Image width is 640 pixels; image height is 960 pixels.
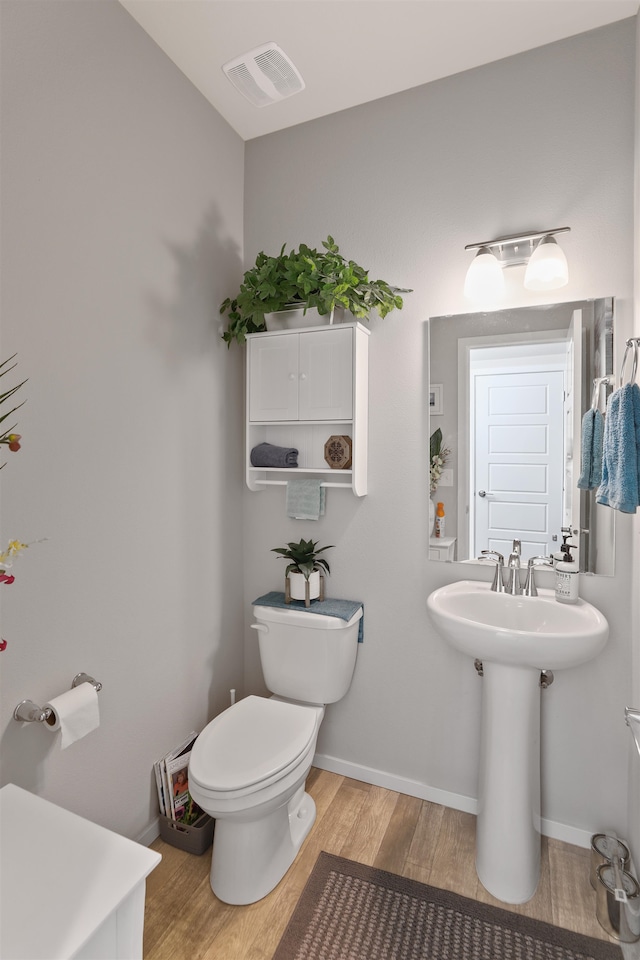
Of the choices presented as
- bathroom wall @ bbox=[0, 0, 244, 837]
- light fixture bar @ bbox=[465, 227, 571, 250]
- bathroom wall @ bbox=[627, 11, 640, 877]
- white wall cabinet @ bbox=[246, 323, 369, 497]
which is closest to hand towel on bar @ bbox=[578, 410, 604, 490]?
bathroom wall @ bbox=[627, 11, 640, 877]

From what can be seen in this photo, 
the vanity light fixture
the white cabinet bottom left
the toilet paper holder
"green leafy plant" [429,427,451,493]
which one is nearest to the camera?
the white cabinet bottom left

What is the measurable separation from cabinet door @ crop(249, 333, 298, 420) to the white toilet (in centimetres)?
81

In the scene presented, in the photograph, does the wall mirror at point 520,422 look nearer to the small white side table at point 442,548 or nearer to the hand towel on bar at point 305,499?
the small white side table at point 442,548

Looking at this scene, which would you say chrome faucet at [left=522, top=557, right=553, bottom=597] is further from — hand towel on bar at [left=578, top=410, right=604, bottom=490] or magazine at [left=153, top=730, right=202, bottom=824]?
magazine at [left=153, top=730, right=202, bottom=824]

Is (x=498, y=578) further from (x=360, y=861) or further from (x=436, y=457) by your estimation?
(x=360, y=861)

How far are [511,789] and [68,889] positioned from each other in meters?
1.31

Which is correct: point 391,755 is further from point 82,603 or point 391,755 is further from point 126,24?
point 126,24

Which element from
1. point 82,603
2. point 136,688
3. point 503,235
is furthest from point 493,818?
point 503,235

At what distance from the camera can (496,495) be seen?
187 centimetres

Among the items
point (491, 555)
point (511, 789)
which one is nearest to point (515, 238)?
point (491, 555)

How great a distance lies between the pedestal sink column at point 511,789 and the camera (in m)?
1.61

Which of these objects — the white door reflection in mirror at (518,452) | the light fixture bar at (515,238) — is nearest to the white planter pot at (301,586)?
the white door reflection in mirror at (518,452)

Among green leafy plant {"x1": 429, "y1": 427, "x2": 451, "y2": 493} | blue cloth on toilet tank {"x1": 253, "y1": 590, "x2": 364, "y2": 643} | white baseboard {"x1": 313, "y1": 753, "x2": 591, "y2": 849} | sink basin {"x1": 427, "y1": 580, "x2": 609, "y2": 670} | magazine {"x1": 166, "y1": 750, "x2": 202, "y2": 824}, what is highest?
green leafy plant {"x1": 429, "y1": 427, "x2": 451, "y2": 493}

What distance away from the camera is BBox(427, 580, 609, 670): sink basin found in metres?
1.47
